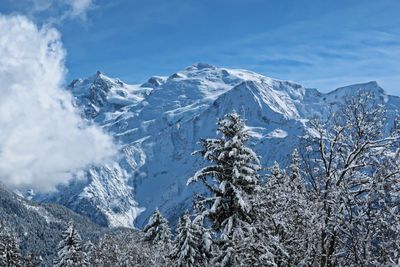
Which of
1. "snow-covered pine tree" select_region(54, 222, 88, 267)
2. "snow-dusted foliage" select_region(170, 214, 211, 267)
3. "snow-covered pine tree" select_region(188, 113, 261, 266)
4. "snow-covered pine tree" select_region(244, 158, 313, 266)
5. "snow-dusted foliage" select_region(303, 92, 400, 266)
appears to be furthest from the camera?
"snow-covered pine tree" select_region(54, 222, 88, 267)

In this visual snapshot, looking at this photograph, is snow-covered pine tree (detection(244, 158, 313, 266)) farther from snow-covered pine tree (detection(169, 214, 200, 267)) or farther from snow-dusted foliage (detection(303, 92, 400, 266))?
snow-covered pine tree (detection(169, 214, 200, 267))

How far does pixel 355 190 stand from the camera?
13.7 m

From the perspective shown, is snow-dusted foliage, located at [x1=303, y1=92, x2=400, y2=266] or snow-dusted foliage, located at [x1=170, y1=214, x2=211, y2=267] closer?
snow-dusted foliage, located at [x1=303, y1=92, x2=400, y2=266]

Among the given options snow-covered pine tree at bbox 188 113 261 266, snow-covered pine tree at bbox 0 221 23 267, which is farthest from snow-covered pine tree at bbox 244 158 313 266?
snow-covered pine tree at bbox 0 221 23 267

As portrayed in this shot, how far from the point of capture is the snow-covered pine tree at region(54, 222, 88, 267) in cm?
5509

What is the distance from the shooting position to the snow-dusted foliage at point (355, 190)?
10852mm

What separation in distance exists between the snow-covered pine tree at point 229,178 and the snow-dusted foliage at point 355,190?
26.6 ft

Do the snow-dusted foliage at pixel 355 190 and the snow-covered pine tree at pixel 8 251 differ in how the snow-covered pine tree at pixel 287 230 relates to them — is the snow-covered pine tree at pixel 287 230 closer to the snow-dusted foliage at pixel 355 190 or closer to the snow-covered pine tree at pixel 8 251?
the snow-dusted foliage at pixel 355 190

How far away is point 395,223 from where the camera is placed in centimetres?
1050

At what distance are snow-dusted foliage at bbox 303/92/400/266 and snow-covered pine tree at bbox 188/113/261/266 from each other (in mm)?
8117

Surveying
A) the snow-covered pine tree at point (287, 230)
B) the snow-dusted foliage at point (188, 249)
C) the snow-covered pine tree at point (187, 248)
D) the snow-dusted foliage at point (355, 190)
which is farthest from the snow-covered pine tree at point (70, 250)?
the snow-dusted foliage at point (355, 190)

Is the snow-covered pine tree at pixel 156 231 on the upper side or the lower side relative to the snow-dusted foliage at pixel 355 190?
lower

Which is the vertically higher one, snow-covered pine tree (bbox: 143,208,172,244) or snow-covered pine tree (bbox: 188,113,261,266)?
snow-covered pine tree (bbox: 188,113,261,266)

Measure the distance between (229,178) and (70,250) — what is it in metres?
35.2
